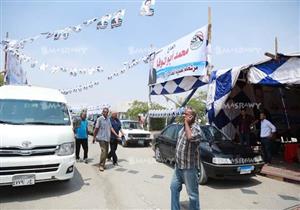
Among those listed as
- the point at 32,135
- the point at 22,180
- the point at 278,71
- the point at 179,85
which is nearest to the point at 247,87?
the point at 179,85

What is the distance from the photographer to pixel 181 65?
602 inches

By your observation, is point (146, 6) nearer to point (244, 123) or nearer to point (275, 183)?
point (244, 123)

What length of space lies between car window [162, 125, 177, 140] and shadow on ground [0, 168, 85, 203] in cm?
356

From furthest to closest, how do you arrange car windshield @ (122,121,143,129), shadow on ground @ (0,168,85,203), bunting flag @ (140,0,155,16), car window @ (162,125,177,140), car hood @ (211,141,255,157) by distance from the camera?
car windshield @ (122,121,143,129) < bunting flag @ (140,0,155,16) < car window @ (162,125,177,140) < car hood @ (211,141,255,157) < shadow on ground @ (0,168,85,203)

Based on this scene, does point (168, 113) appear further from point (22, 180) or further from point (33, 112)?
point (22, 180)

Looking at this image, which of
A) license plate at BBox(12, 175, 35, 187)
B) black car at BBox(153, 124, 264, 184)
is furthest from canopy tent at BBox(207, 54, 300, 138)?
license plate at BBox(12, 175, 35, 187)

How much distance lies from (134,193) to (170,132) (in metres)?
3.80

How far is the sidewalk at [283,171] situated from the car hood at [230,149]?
1432mm

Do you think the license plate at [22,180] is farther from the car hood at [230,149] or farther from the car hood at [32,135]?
the car hood at [230,149]

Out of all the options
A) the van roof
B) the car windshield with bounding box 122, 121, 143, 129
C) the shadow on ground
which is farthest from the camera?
the car windshield with bounding box 122, 121, 143, 129

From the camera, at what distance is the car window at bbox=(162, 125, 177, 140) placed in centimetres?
982

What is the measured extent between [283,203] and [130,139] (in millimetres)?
10738

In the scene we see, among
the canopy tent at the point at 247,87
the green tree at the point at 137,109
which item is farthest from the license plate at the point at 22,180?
the green tree at the point at 137,109

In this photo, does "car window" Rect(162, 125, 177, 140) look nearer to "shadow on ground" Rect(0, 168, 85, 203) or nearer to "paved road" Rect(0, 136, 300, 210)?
"paved road" Rect(0, 136, 300, 210)
